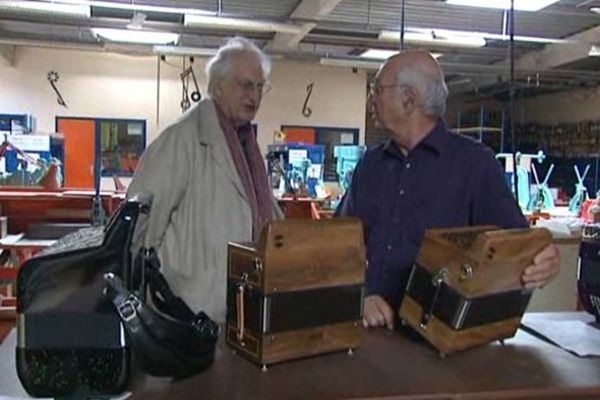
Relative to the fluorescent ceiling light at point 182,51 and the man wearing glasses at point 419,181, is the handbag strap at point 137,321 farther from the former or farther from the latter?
the fluorescent ceiling light at point 182,51

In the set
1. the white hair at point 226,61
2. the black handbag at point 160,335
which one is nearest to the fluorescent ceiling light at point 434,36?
the white hair at point 226,61

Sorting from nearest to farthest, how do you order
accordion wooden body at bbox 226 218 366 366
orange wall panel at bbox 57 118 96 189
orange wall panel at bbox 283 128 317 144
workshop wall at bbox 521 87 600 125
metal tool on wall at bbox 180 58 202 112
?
accordion wooden body at bbox 226 218 366 366 < orange wall panel at bbox 57 118 96 189 < metal tool on wall at bbox 180 58 202 112 < orange wall panel at bbox 283 128 317 144 < workshop wall at bbox 521 87 600 125

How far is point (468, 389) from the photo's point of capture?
1.22 m

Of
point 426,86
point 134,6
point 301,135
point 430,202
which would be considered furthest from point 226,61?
point 301,135

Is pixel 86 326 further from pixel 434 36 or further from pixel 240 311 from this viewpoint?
pixel 434 36

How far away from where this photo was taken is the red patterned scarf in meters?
2.31

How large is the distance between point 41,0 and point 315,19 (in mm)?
2807

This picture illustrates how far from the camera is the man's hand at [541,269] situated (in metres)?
1.42

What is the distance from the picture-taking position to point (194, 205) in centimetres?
223

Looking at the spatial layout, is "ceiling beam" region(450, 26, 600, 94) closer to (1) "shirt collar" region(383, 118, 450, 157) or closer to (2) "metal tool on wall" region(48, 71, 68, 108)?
(2) "metal tool on wall" region(48, 71, 68, 108)

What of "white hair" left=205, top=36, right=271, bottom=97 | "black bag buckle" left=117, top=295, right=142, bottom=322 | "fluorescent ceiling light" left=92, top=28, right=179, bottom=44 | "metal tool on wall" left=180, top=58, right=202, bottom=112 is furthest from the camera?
"metal tool on wall" left=180, top=58, right=202, bottom=112

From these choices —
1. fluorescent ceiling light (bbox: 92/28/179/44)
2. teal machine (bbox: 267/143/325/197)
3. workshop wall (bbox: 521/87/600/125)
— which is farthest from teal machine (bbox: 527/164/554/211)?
workshop wall (bbox: 521/87/600/125)

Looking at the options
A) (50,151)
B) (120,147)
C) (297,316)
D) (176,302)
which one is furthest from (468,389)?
(120,147)

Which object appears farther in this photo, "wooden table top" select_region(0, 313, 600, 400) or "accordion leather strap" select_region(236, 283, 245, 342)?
"accordion leather strap" select_region(236, 283, 245, 342)
